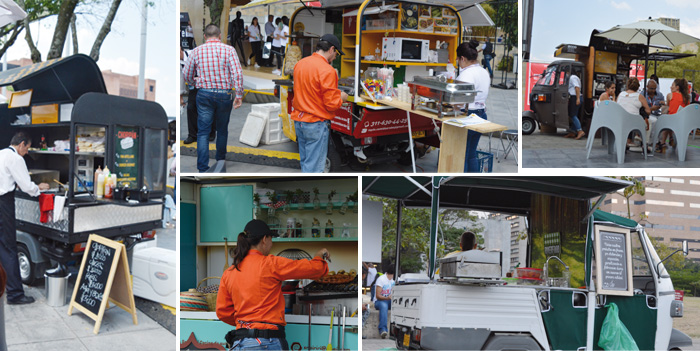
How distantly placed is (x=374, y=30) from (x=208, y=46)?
2.20 m

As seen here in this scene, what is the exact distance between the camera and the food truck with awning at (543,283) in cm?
414

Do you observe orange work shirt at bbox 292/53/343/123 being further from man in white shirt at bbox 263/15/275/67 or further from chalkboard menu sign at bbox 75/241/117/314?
man in white shirt at bbox 263/15/275/67

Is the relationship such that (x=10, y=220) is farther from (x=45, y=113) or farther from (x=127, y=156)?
(x=45, y=113)

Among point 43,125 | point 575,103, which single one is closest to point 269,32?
point 43,125

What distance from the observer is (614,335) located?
4.59 meters

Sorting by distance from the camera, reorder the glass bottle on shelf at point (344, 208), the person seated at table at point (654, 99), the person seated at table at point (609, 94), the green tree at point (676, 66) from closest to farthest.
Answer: the glass bottle on shelf at point (344, 208) → the person seated at table at point (609, 94) → the person seated at table at point (654, 99) → the green tree at point (676, 66)

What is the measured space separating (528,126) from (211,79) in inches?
256

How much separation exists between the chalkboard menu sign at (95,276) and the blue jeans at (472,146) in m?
3.71

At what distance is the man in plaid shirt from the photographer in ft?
19.5

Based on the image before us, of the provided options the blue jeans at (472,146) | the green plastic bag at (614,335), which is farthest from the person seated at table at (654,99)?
the green plastic bag at (614,335)

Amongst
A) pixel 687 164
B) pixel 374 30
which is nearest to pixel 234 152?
pixel 374 30

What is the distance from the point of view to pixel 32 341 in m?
5.45

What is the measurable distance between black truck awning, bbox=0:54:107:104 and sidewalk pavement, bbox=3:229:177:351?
308 centimetres

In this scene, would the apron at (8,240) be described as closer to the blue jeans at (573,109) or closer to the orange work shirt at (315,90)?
the orange work shirt at (315,90)
